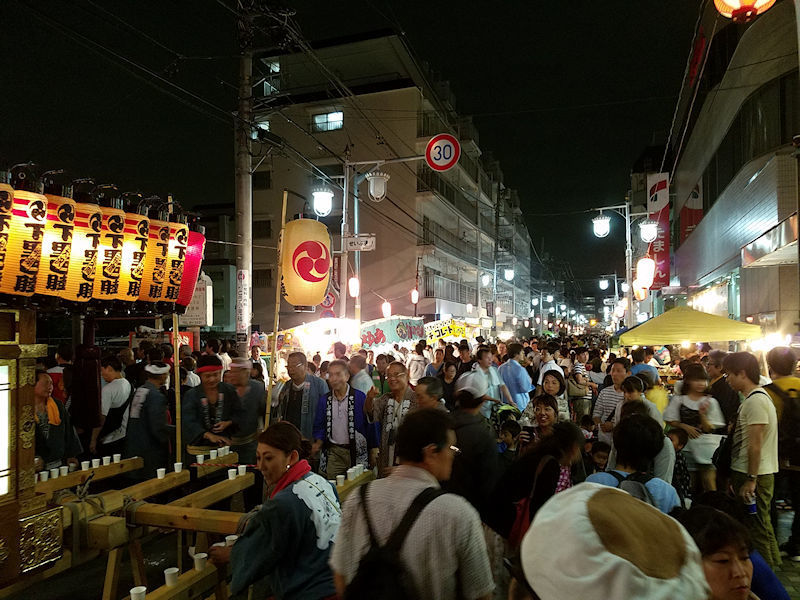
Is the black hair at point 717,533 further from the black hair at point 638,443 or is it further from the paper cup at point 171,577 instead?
the paper cup at point 171,577

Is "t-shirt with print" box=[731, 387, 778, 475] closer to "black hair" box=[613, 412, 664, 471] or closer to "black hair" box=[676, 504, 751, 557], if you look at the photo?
"black hair" box=[613, 412, 664, 471]

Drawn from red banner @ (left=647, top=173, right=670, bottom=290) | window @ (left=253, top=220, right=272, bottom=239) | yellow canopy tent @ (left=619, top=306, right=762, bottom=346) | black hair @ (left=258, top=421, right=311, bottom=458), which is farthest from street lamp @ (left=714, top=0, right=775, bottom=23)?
window @ (left=253, top=220, right=272, bottom=239)

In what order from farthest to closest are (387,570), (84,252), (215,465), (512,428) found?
(512,428) < (215,465) < (84,252) < (387,570)

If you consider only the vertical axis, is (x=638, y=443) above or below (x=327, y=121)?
below

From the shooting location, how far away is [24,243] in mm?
4727

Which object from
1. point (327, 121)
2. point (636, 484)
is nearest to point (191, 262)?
point (636, 484)

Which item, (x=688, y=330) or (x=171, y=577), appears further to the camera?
(x=688, y=330)

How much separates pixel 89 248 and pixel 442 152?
558 inches

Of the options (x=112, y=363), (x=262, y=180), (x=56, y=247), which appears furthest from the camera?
(x=262, y=180)

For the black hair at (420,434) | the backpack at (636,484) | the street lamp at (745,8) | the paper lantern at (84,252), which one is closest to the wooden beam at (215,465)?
the paper lantern at (84,252)

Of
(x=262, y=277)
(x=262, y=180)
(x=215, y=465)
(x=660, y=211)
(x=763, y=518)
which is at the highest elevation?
(x=262, y=180)

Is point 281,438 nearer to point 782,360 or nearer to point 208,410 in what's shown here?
point 208,410

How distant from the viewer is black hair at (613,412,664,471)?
3.53 metres

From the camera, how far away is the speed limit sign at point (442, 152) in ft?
59.1
